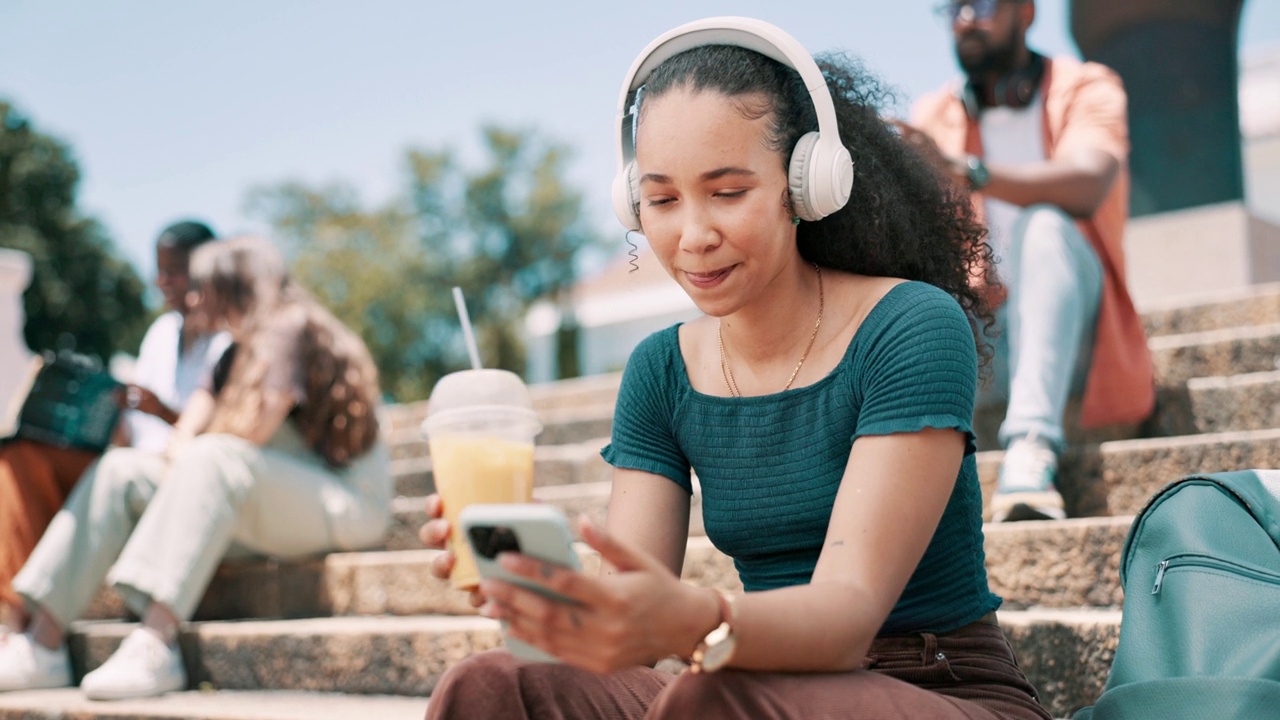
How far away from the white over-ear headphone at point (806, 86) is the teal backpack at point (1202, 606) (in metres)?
0.66

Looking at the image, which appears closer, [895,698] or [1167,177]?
[895,698]

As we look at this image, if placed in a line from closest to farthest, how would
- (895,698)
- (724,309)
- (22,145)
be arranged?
(895,698)
(724,309)
(22,145)

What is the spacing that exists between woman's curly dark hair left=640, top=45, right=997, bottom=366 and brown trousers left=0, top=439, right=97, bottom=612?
119 inches

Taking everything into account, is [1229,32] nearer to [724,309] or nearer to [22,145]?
[724,309]

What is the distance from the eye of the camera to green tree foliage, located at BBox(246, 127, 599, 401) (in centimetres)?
3309

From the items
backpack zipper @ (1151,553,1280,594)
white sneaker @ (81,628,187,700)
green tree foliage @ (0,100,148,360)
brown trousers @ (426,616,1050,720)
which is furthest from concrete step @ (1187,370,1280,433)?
green tree foliage @ (0,100,148,360)

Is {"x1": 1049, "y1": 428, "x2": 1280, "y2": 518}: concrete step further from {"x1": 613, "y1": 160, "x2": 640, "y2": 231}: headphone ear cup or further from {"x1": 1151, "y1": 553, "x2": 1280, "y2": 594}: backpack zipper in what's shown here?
{"x1": 613, "y1": 160, "x2": 640, "y2": 231}: headphone ear cup

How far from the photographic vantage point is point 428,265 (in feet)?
112

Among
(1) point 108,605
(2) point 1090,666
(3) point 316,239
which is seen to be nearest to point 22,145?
(3) point 316,239

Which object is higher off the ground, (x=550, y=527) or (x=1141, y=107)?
(x=1141, y=107)

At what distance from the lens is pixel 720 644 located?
121 cm

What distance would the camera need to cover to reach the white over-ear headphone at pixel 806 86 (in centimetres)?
149

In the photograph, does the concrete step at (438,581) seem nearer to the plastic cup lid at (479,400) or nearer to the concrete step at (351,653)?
the concrete step at (351,653)

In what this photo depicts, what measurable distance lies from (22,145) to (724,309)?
97.3 feet
